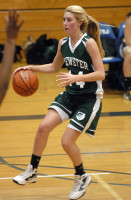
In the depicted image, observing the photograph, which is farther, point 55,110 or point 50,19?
point 50,19

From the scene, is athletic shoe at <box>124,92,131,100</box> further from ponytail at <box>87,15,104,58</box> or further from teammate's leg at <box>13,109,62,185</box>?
teammate's leg at <box>13,109,62,185</box>

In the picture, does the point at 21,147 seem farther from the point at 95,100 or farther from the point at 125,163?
the point at 95,100

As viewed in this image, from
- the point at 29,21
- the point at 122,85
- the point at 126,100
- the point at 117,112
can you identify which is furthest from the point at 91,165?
the point at 29,21

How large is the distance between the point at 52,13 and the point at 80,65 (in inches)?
337

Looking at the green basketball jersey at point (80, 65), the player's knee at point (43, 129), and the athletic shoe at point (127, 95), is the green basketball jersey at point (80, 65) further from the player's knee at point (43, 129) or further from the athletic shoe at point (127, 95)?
the athletic shoe at point (127, 95)

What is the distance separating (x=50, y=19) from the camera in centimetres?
1230

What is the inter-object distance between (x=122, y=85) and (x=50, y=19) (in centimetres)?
433

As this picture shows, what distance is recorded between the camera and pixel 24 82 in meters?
4.17

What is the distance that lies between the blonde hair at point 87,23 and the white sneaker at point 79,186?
122 centimetres

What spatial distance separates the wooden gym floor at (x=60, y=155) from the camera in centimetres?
416

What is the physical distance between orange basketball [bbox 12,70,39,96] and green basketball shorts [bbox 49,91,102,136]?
33 centimetres

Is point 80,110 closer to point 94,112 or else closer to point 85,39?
point 94,112

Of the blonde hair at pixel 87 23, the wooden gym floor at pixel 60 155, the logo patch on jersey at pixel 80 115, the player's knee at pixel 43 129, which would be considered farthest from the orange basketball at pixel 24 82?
the wooden gym floor at pixel 60 155

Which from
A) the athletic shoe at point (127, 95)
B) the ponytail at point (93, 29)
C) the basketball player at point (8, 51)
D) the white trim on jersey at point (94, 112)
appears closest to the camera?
the basketball player at point (8, 51)
